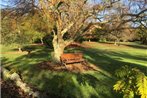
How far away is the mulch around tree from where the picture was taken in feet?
42.5

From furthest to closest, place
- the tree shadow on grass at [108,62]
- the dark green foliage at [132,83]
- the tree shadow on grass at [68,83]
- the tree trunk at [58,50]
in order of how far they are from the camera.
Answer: the tree shadow on grass at [108,62], the tree trunk at [58,50], the tree shadow on grass at [68,83], the dark green foliage at [132,83]

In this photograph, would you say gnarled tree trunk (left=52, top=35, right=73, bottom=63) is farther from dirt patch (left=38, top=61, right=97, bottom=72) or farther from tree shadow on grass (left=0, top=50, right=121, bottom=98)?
tree shadow on grass (left=0, top=50, right=121, bottom=98)

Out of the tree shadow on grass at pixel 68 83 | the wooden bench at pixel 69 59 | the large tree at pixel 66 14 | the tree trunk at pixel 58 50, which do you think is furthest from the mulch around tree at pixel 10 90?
the large tree at pixel 66 14

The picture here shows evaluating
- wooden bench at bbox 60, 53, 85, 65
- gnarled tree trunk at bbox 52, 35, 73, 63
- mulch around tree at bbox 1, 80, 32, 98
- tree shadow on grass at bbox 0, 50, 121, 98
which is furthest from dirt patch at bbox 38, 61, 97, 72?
mulch around tree at bbox 1, 80, 32, 98

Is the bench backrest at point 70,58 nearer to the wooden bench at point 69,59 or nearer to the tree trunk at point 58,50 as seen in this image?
the wooden bench at point 69,59

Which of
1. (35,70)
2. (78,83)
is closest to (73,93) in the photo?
(78,83)

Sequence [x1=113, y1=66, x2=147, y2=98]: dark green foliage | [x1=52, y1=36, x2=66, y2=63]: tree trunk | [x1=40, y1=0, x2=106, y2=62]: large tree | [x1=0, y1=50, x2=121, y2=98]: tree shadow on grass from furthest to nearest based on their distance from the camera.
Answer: [x1=52, y1=36, x2=66, y2=63]: tree trunk → [x1=40, y1=0, x2=106, y2=62]: large tree → [x1=0, y1=50, x2=121, y2=98]: tree shadow on grass → [x1=113, y1=66, x2=147, y2=98]: dark green foliage

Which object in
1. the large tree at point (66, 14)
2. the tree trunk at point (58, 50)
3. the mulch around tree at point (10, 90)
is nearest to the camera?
the mulch around tree at point (10, 90)

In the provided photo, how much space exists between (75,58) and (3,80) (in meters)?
7.99

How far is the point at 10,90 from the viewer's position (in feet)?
45.6

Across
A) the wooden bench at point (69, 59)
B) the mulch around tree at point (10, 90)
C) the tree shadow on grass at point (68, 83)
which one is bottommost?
the tree shadow on grass at point (68, 83)

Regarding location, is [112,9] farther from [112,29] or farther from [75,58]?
[75,58]

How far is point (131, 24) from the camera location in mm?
23125

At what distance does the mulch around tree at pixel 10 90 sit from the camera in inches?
510
